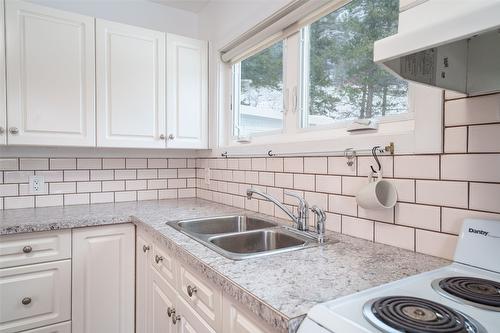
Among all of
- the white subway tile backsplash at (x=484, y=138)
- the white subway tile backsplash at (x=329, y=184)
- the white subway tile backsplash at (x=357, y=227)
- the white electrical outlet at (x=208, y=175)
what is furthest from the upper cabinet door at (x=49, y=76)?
the white subway tile backsplash at (x=484, y=138)

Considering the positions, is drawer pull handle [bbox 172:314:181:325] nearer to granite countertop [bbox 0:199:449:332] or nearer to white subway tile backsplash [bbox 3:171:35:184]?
granite countertop [bbox 0:199:449:332]

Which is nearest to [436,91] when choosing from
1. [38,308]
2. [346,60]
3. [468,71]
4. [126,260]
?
[468,71]

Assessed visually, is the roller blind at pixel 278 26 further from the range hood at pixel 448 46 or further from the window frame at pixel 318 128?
the range hood at pixel 448 46

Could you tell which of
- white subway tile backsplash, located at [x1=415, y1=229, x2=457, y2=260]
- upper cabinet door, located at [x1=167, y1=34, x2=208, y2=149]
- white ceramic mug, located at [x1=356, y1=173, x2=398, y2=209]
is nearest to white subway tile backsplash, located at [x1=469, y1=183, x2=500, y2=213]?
white subway tile backsplash, located at [x1=415, y1=229, x2=457, y2=260]

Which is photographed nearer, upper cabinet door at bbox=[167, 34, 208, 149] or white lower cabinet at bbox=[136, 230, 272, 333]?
white lower cabinet at bbox=[136, 230, 272, 333]

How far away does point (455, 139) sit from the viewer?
969 millimetres

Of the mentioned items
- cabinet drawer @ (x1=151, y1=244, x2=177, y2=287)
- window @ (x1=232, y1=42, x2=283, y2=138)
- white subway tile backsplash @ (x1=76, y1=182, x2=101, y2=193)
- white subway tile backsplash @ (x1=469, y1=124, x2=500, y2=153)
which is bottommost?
cabinet drawer @ (x1=151, y1=244, x2=177, y2=287)

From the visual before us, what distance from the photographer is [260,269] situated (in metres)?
0.92

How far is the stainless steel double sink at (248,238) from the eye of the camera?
1.20 metres

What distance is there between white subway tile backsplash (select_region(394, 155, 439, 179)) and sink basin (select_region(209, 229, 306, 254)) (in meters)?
0.51

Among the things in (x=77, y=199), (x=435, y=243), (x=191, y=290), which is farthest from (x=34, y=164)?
(x=435, y=243)

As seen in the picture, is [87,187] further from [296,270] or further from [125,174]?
[296,270]

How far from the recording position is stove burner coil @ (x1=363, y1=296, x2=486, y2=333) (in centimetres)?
57

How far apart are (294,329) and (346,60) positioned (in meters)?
1.23
